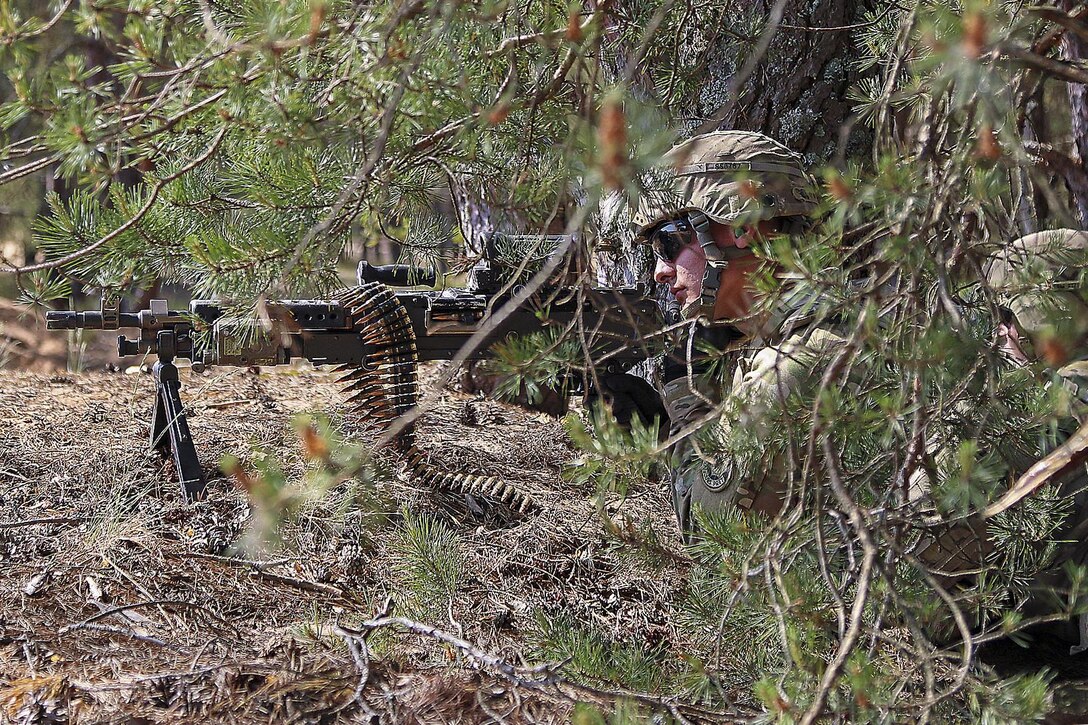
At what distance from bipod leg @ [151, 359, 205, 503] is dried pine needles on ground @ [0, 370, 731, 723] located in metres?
0.07

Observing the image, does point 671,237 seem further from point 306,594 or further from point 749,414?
point 306,594

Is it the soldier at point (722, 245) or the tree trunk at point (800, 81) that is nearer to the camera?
the soldier at point (722, 245)

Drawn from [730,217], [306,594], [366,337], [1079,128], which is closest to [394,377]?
[366,337]

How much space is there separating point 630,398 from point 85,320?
195cm

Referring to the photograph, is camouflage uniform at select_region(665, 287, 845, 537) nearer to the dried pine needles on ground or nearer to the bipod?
the dried pine needles on ground

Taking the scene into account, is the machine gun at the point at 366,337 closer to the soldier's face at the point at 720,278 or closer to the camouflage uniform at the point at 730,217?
the soldier's face at the point at 720,278

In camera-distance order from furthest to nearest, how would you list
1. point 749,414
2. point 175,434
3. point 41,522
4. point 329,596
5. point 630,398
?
1. point 630,398
2. point 175,434
3. point 41,522
4. point 329,596
5. point 749,414

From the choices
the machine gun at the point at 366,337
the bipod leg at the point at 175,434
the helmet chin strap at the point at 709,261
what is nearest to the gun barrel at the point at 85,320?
the machine gun at the point at 366,337

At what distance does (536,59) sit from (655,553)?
3.81 feet

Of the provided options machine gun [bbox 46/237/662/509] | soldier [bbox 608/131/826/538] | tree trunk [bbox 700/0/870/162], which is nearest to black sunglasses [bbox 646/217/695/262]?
soldier [bbox 608/131/826/538]

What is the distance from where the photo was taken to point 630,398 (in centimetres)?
392

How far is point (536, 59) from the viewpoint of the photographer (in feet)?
7.76

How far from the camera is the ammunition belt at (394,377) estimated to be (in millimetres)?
3777

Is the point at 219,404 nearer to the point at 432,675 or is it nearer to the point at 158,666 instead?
the point at 158,666
